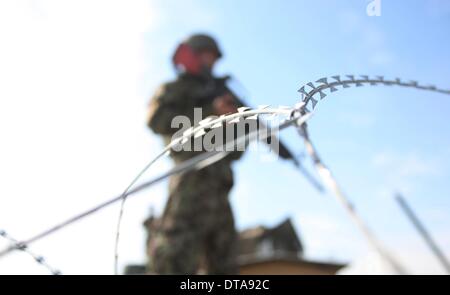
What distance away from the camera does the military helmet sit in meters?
Result: 4.84

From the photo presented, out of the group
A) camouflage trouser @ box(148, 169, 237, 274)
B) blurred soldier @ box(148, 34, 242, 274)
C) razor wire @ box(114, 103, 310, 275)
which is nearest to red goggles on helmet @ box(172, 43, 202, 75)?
blurred soldier @ box(148, 34, 242, 274)

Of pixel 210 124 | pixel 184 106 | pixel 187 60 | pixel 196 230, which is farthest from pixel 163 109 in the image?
pixel 210 124

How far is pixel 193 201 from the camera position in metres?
4.03

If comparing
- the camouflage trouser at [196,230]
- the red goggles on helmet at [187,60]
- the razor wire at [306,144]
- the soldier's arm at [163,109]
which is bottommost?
the razor wire at [306,144]

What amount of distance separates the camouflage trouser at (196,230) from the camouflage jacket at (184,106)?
0.17m

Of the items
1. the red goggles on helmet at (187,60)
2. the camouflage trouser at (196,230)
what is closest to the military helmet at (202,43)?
the red goggles on helmet at (187,60)

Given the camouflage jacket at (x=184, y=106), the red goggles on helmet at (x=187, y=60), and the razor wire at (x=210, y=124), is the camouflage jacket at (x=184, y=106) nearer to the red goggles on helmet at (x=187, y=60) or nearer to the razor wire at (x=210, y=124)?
the red goggles on helmet at (x=187, y=60)

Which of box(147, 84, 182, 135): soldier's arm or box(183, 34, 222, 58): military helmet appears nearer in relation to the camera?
box(147, 84, 182, 135): soldier's arm

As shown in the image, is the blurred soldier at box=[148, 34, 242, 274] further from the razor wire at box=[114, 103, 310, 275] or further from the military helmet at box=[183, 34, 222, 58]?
the razor wire at box=[114, 103, 310, 275]

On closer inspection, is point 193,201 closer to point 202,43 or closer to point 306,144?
point 202,43

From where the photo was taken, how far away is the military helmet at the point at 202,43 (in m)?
4.84

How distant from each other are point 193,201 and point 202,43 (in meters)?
1.95
